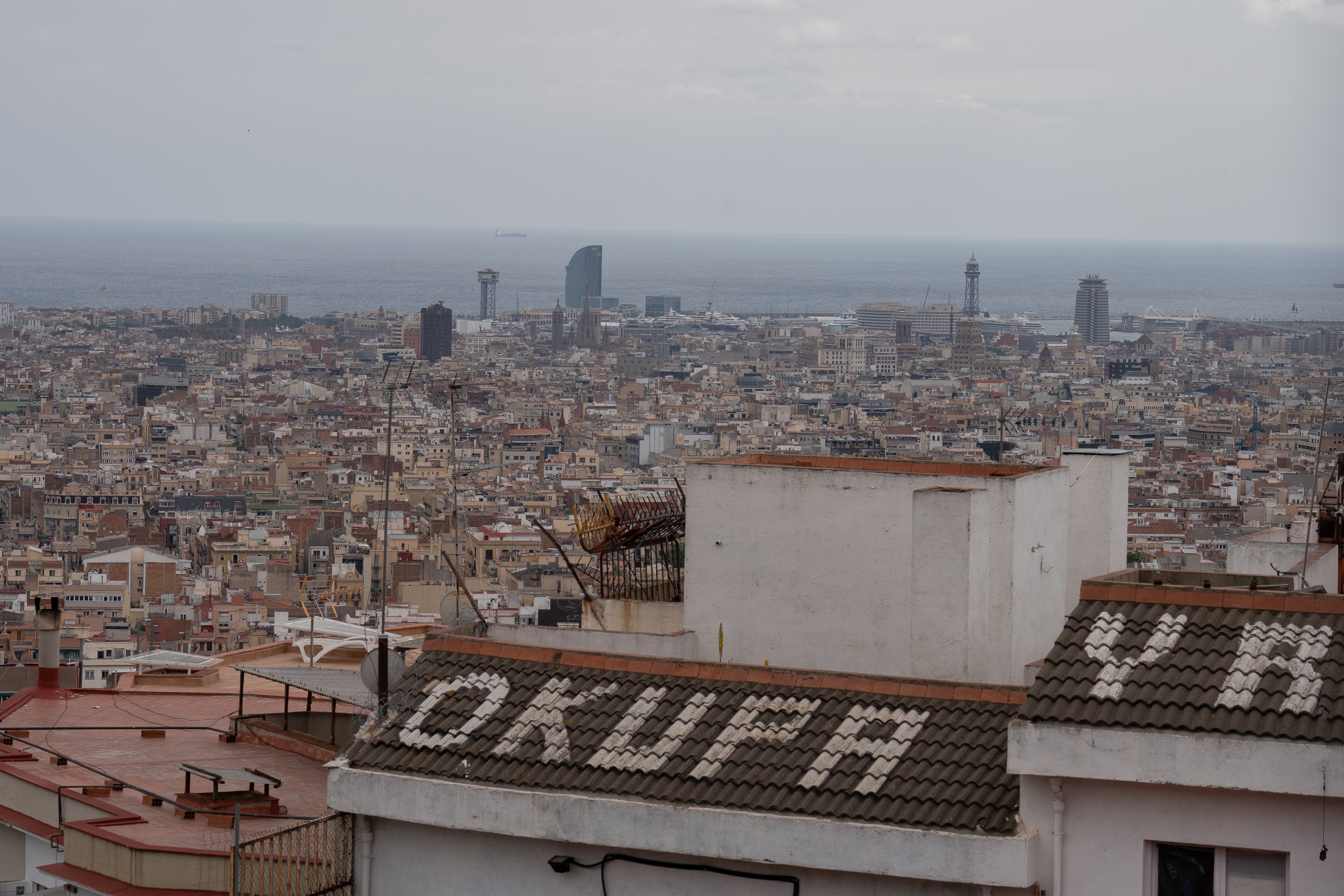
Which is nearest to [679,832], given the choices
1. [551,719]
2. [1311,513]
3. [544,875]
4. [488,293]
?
[544,875]

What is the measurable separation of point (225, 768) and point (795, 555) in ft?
7.96

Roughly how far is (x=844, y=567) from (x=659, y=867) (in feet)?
6.17

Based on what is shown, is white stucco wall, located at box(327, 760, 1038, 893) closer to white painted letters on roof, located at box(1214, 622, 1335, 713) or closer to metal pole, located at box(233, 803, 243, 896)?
metal pole, located at box(233, 803, 243, 896)

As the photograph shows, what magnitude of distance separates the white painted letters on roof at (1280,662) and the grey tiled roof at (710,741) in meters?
0.58

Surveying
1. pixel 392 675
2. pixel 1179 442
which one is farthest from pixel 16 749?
pixel 1179 442

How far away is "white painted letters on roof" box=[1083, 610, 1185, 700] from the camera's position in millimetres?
4574

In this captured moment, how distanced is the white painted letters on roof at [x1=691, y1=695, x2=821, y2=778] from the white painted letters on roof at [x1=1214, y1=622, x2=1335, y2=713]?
110cm

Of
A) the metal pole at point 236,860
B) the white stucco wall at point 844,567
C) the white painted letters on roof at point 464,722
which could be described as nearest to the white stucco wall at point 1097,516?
the white stucco wall at point 844,567

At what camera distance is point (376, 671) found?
5500 millimetres

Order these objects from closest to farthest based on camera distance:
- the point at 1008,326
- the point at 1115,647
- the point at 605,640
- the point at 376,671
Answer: the point at 1115,647
the point at 376,671
the point at 605,640
the point at 1008,326

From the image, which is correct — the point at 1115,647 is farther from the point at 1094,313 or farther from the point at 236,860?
the point at 1094,313

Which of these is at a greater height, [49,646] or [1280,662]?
[1280,662]

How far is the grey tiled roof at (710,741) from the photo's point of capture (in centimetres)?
475

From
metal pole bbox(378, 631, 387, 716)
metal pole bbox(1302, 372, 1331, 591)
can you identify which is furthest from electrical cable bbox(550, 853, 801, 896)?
metal pole bbox(1302, 372, 1331, 591)
